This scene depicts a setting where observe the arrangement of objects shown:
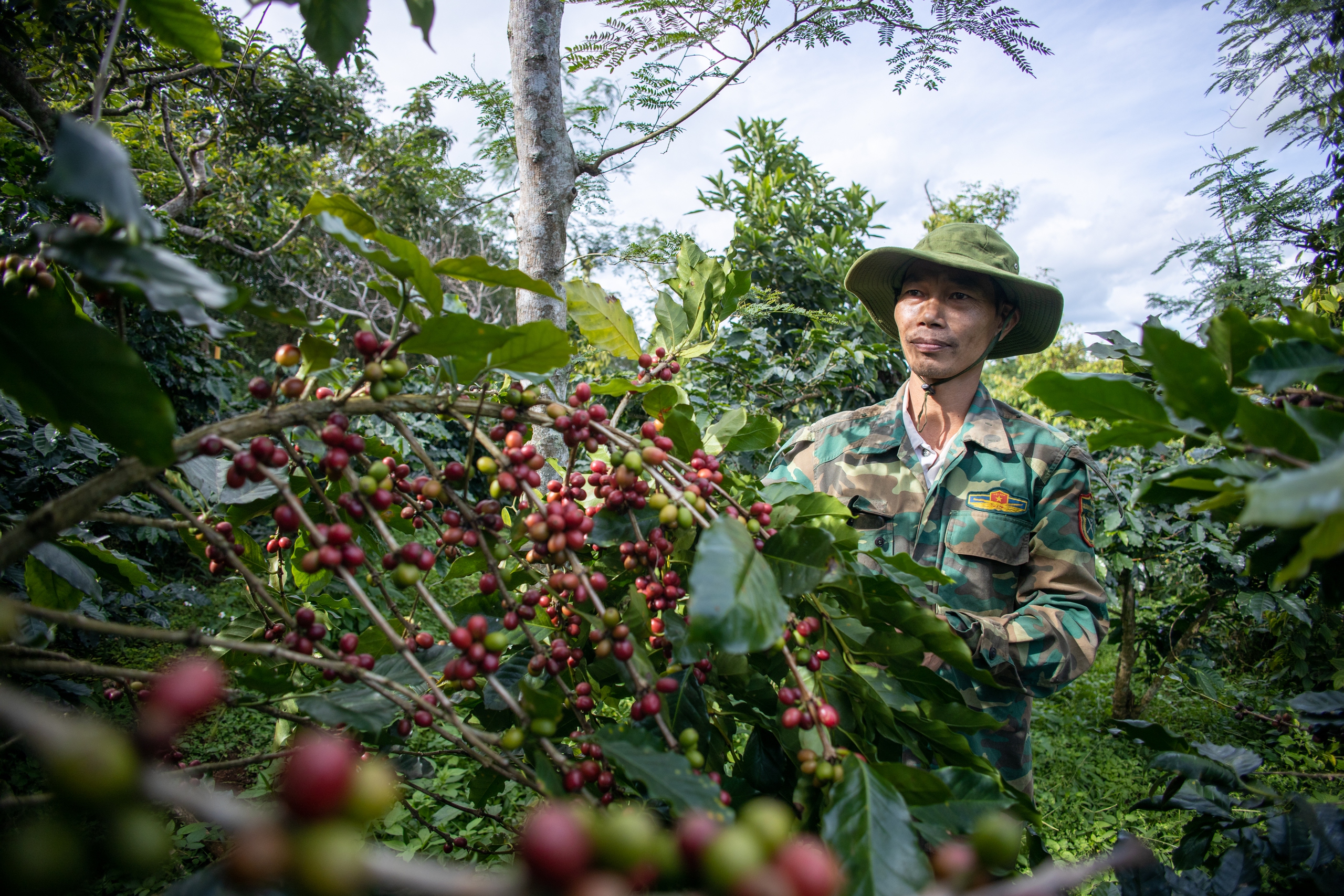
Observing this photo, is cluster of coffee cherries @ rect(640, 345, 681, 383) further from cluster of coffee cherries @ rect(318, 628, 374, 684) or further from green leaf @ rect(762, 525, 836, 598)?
cluster of coffee cherries @ rect(318, 628, 374, 684)

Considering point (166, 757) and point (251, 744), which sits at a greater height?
point (166, 757)

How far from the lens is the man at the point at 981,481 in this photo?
2.07 metres

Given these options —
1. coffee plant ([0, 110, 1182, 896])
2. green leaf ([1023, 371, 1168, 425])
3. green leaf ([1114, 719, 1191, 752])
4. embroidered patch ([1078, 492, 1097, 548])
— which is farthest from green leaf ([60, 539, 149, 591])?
embroidered patch ([1078, 492, 1097, 548])

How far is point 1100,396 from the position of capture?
786mm

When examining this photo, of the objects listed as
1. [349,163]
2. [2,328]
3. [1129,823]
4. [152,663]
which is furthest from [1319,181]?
[349,163]

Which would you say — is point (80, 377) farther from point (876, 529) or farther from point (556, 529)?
point (876, 529)

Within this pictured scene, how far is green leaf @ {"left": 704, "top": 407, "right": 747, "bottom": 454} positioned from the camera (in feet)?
3.84

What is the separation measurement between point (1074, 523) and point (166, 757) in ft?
8.38

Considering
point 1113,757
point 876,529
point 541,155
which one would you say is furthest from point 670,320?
point 1113,757

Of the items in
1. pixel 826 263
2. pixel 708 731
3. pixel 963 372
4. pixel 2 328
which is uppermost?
pixel 826 263

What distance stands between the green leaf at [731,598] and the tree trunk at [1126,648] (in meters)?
4.99

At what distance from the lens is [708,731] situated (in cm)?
94

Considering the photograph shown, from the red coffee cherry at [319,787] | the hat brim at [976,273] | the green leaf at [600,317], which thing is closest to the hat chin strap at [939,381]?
the hat brim at [976,273]

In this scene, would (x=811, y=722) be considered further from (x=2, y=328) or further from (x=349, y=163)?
(x=349, y=163)
